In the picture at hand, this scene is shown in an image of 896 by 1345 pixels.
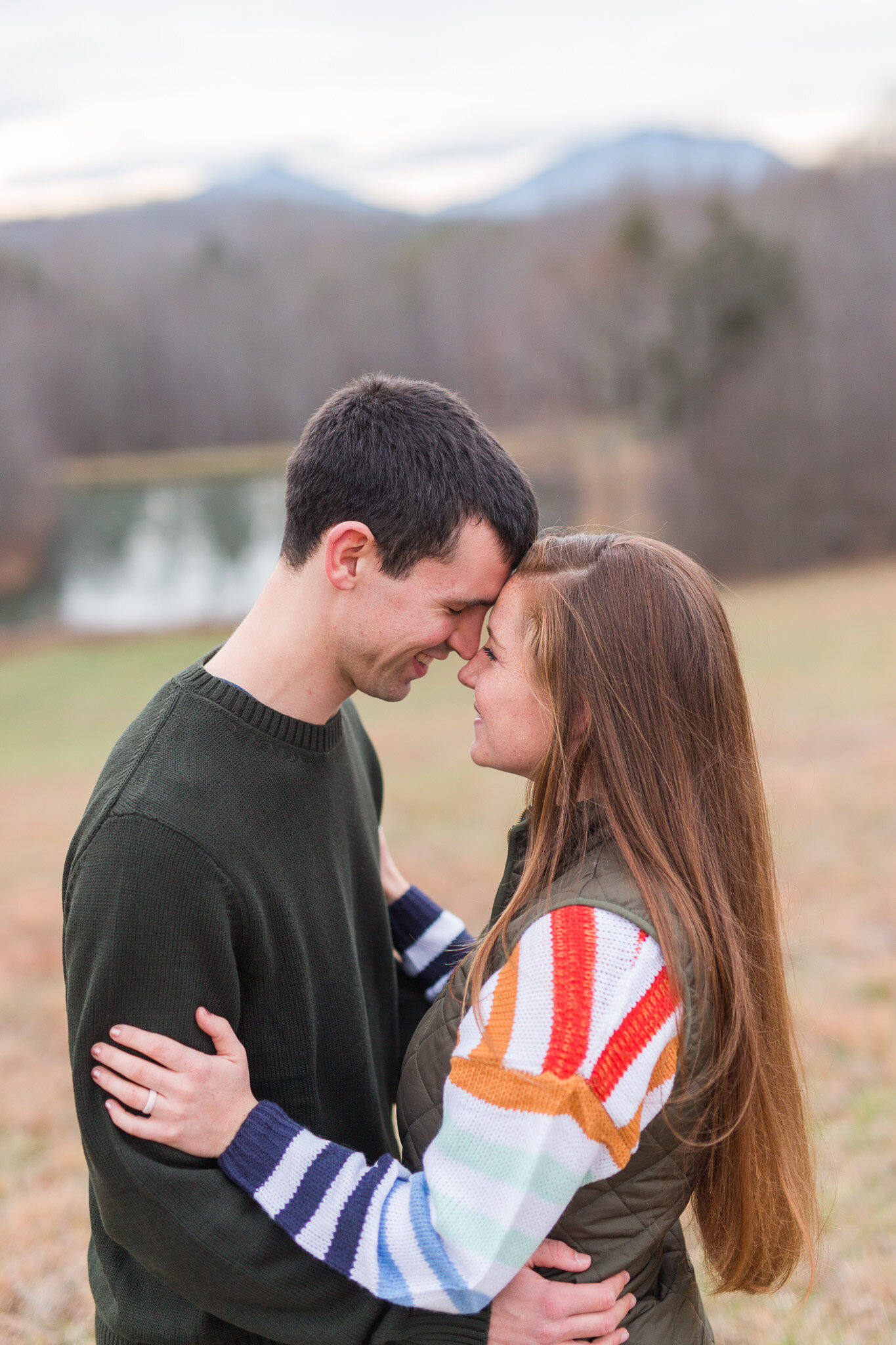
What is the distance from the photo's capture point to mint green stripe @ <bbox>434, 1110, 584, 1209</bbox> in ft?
4.29

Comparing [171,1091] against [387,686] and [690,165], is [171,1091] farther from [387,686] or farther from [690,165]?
[690,165]

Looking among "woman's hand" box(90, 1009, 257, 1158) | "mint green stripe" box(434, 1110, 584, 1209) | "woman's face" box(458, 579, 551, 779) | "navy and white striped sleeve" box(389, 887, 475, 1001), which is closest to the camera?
"mint green stripe" box(434, 1110, 584, 1209)

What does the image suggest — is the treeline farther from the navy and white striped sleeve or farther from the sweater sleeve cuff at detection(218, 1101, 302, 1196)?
the sweater sleeve cuff at detection(218, 1101, 302, 1196)

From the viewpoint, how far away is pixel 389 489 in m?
1.75

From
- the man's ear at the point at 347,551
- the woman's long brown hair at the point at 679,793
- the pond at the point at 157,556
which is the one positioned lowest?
the pond at the point at 157,556

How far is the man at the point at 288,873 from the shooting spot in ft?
4.84

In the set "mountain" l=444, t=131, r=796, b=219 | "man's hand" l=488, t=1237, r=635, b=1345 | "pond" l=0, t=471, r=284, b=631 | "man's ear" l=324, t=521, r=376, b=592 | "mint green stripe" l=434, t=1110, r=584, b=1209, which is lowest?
"pond" l=0, t=471, r=284, b=631

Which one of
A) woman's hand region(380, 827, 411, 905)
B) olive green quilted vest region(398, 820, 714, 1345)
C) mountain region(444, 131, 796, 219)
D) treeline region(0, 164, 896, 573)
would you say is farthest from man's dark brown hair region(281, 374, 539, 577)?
mountain region(444, 131, 796, 219)

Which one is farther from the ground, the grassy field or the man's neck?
the man's neck

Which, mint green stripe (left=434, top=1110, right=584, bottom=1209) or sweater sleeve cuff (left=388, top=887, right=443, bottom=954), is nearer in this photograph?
mint green stripe (left=434, top=1110, right=584, bottom=1209)

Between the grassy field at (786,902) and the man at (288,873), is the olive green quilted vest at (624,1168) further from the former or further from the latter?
the grassy field at (786,902)

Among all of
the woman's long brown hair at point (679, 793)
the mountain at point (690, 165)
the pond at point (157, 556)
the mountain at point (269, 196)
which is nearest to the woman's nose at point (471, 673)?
the woman's long brown hair at point (679, 793)

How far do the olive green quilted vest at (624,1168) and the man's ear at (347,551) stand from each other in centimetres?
56

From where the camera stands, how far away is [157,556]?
40000 millimetres
